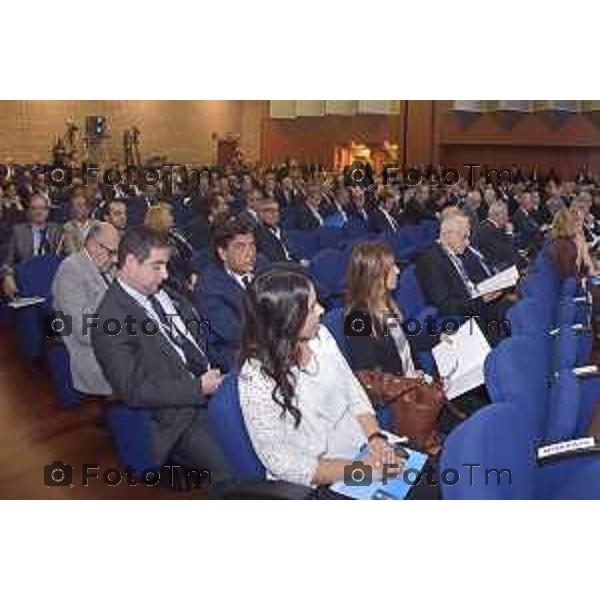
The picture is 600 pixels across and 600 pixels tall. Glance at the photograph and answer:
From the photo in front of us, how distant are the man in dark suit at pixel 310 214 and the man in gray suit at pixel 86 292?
5.35 meters

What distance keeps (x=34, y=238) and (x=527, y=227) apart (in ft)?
17.3

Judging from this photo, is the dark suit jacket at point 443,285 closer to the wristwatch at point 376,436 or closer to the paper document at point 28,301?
the wristwatch at point 376,436

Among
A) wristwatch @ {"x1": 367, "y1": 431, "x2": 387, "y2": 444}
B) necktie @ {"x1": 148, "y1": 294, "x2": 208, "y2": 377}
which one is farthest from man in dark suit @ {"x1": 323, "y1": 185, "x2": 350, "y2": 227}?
wristwatch @ {"x1": 367, "y1": 431, "x2": 387, "y2": 444}

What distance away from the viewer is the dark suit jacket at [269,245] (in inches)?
268

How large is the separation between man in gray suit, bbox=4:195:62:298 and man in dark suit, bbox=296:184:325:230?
12.0 feet

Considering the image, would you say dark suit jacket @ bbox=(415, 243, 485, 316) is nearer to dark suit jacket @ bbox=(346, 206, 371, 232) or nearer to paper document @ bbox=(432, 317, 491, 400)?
paper document @ bbox=(432, 317, 491, 400)

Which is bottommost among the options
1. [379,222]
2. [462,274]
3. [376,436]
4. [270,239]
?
[376,436]

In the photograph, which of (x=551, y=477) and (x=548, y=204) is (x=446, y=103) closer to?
(x=548, y=204)

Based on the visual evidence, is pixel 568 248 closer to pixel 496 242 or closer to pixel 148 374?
pixel 496 242

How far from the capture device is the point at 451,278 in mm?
5059

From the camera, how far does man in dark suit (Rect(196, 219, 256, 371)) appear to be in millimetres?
4285

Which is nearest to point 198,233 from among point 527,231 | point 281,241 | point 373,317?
point 281,241

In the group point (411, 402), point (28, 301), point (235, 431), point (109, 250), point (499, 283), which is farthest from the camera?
point (28, 301)

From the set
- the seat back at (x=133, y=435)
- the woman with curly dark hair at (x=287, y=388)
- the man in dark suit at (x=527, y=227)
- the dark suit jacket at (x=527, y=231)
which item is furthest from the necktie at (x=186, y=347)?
the dark suit jacket at (x=527, y=231)
